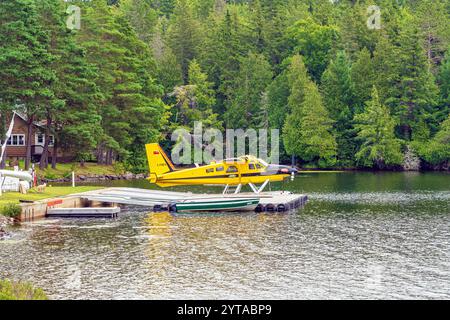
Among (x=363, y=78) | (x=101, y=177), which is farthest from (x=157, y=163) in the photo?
(x=363, y=78)

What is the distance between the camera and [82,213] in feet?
157

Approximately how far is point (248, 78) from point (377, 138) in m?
26.5

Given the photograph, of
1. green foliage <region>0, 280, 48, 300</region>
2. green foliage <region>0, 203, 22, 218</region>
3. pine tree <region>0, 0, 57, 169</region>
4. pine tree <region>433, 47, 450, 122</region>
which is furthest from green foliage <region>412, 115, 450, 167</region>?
green foliage <region>0, 280, 48, 300</region>

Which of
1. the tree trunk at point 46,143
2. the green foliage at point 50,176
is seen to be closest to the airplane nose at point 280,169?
the green foliage at point 50,176

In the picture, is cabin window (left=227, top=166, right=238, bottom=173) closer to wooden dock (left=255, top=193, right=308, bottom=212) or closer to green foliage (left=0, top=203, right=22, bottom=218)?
wooden dock (left=255, top=193, right=308, bottom=212)

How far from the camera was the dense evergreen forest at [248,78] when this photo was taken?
76.7m

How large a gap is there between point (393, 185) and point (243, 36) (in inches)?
2469

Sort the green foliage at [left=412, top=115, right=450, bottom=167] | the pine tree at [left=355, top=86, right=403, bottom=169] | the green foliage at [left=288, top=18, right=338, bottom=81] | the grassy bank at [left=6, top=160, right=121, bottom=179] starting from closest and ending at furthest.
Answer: the grassy bank at [left=6, top=160, right=121, bottom=179], the green foliage at [left=412, top=115, right=450, bottom=167], the pine tree at [left=355, top=86, right=403, bottom=169], the green foliage at [left=288, top=18, right=338, bottom=81]

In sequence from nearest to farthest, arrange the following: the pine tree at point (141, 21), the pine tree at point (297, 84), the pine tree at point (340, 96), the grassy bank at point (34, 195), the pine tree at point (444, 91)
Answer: the grassy bank at point (34, 195)
the pine tree at point (444, 91)
the pine tree at point (297, 84)
the pine tree at point (340, 96)
the pine tree at point (141, 21)

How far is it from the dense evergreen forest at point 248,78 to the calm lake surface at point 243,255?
92.7 ft

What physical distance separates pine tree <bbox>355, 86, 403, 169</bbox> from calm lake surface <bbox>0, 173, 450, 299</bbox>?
2081 inches

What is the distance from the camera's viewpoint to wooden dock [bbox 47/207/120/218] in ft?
156

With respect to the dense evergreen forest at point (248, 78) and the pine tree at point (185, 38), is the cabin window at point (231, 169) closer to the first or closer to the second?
the dense evergreen forest at point (248, 78)
